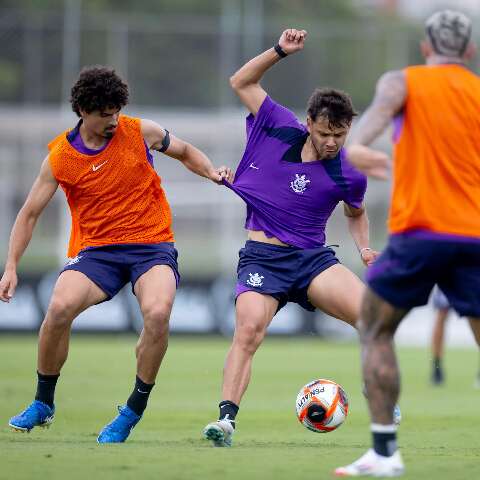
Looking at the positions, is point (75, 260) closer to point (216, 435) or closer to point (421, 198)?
point (216, 435)

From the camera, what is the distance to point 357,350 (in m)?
22.1

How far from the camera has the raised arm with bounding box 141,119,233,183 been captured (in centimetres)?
928

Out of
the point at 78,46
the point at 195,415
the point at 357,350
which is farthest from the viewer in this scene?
the point at 78,46

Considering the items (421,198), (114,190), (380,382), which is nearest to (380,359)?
(380,382)

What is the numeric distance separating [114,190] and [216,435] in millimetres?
1997

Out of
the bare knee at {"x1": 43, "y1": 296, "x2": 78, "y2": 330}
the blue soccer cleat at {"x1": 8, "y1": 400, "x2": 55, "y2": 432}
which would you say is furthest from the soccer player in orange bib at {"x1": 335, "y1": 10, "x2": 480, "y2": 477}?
the blue soccer cleat at {"x1": 8, "y1": 400, "x2": 55, "y2": 432}

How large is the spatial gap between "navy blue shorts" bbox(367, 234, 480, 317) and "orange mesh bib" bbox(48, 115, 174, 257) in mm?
2791

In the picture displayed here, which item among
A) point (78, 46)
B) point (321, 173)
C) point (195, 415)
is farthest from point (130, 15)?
point (321, 173)

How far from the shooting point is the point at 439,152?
265 inches

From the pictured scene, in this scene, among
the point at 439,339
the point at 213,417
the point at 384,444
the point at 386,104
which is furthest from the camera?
the point at 439,339

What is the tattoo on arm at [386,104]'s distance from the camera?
21.9 ft

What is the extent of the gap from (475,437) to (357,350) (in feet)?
38.9

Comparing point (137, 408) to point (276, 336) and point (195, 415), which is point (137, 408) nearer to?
point (195, 415)

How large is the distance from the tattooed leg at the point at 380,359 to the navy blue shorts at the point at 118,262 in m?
2.64
